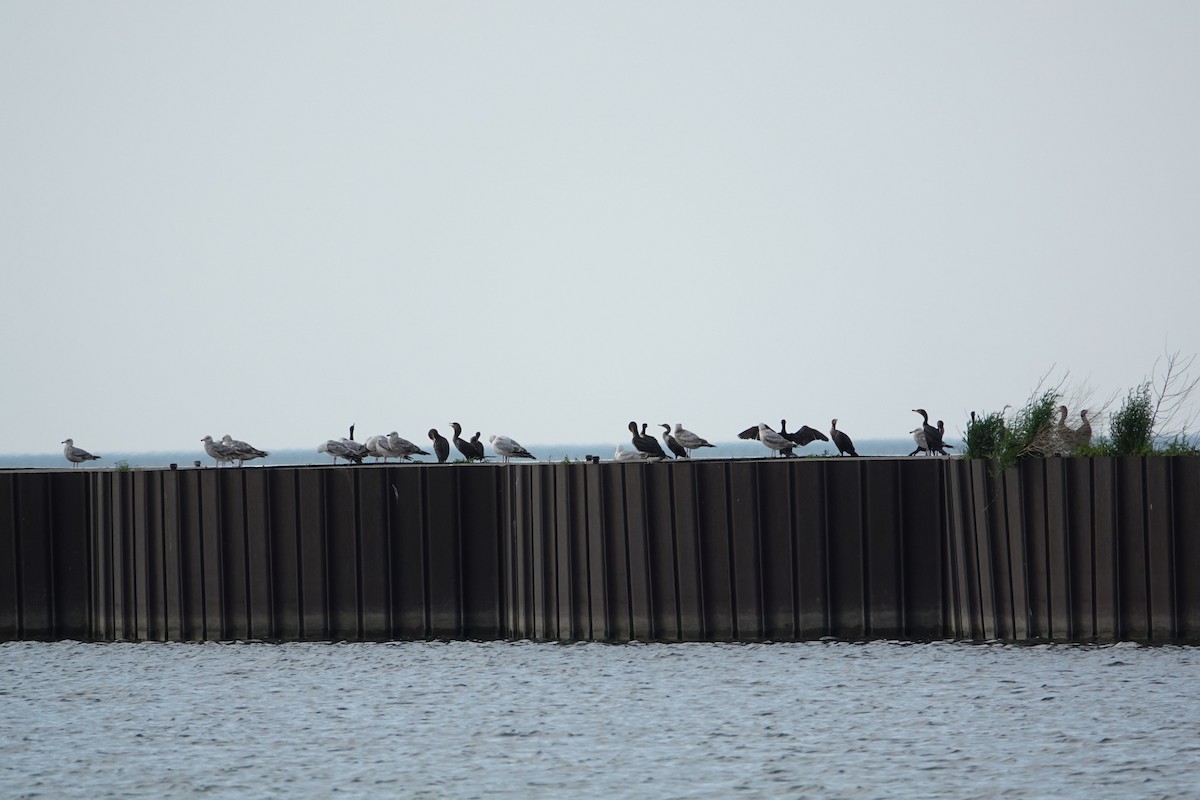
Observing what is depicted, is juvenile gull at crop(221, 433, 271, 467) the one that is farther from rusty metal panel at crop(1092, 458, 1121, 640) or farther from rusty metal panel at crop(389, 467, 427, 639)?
rusty metal panel at crop(1092, 458, 1121, 640)

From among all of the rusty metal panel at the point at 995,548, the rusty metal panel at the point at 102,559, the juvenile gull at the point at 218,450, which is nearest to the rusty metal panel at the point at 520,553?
the rusty metal panel at the point at 102,559

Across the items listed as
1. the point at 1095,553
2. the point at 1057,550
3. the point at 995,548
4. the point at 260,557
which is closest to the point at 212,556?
the point at 260,557

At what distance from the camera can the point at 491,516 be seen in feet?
73.2

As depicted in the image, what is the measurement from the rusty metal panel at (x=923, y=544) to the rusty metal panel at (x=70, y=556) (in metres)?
12.7

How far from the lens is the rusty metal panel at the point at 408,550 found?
22.0m

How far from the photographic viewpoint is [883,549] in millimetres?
20891

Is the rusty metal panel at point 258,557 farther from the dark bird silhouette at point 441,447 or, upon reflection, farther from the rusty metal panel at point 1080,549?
the rusty metal panel at point 1080,549

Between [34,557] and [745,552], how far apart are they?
11.3 metres

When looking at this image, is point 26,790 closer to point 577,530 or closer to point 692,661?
point 577,530

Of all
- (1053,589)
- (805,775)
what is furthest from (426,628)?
(1053,589)

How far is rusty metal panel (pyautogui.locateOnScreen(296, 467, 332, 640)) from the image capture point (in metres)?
22.2

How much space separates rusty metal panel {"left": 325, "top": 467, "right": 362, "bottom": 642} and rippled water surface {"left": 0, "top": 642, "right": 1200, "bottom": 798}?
0.88 metres

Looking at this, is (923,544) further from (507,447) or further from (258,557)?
(507,447)

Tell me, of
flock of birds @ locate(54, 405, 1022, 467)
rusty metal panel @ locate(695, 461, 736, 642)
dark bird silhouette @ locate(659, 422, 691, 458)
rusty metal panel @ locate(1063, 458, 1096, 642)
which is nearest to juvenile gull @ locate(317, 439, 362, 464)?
flock of birds @ locate(54, 405, 1022, 467)
